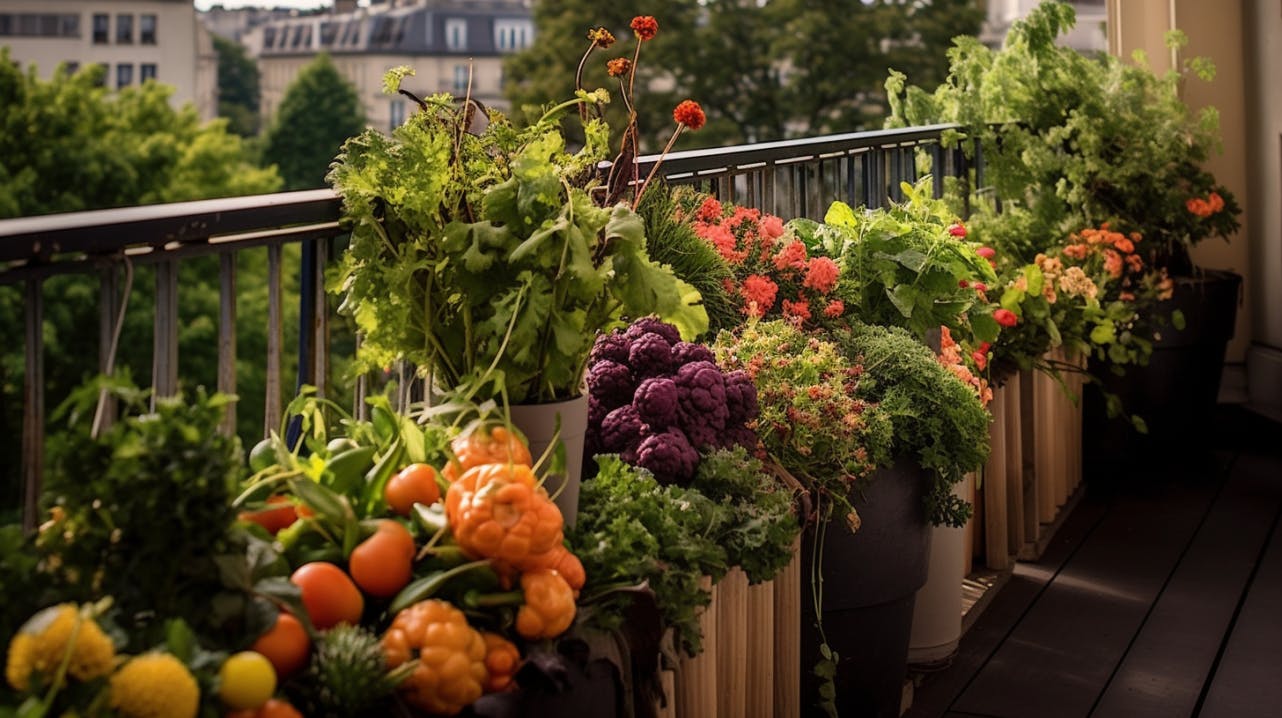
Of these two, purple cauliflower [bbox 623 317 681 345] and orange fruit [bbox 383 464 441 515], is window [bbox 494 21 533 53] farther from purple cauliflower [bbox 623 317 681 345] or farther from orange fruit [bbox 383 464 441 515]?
orange fruit [bbox 383 464 441 515]

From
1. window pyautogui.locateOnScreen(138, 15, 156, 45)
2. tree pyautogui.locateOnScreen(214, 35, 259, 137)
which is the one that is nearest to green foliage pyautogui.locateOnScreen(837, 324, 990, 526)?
window pyautogui.locateOnScreen(138, 15, 156, 45)

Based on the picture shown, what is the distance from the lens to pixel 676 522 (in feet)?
7.57

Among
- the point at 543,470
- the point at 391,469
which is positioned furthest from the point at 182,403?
the point at 543,470

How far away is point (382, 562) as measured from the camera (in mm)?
1773

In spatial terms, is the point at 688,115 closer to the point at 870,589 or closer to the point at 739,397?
the point at 739,397

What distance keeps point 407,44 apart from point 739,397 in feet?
311

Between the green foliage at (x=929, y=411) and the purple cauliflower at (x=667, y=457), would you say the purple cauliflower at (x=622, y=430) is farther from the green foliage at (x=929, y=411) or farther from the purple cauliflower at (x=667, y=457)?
the green foliage at (x=929, y=411)

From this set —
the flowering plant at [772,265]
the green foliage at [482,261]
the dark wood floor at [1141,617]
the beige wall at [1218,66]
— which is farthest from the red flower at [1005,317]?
the beige wall at [1218,66]

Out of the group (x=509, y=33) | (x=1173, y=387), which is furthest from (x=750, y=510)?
(x=509, y=33)

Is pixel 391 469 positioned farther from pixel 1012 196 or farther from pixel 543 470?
pixel 1012 196

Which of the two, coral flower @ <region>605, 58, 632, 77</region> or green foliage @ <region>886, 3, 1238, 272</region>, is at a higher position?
green foliage @ <region>886, 3, 1238, 272</region>

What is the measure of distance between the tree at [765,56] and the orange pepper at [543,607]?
111 ft

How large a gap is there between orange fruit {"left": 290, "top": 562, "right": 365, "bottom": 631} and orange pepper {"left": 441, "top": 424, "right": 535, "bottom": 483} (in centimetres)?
29

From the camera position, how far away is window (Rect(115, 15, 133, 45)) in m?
72.4
